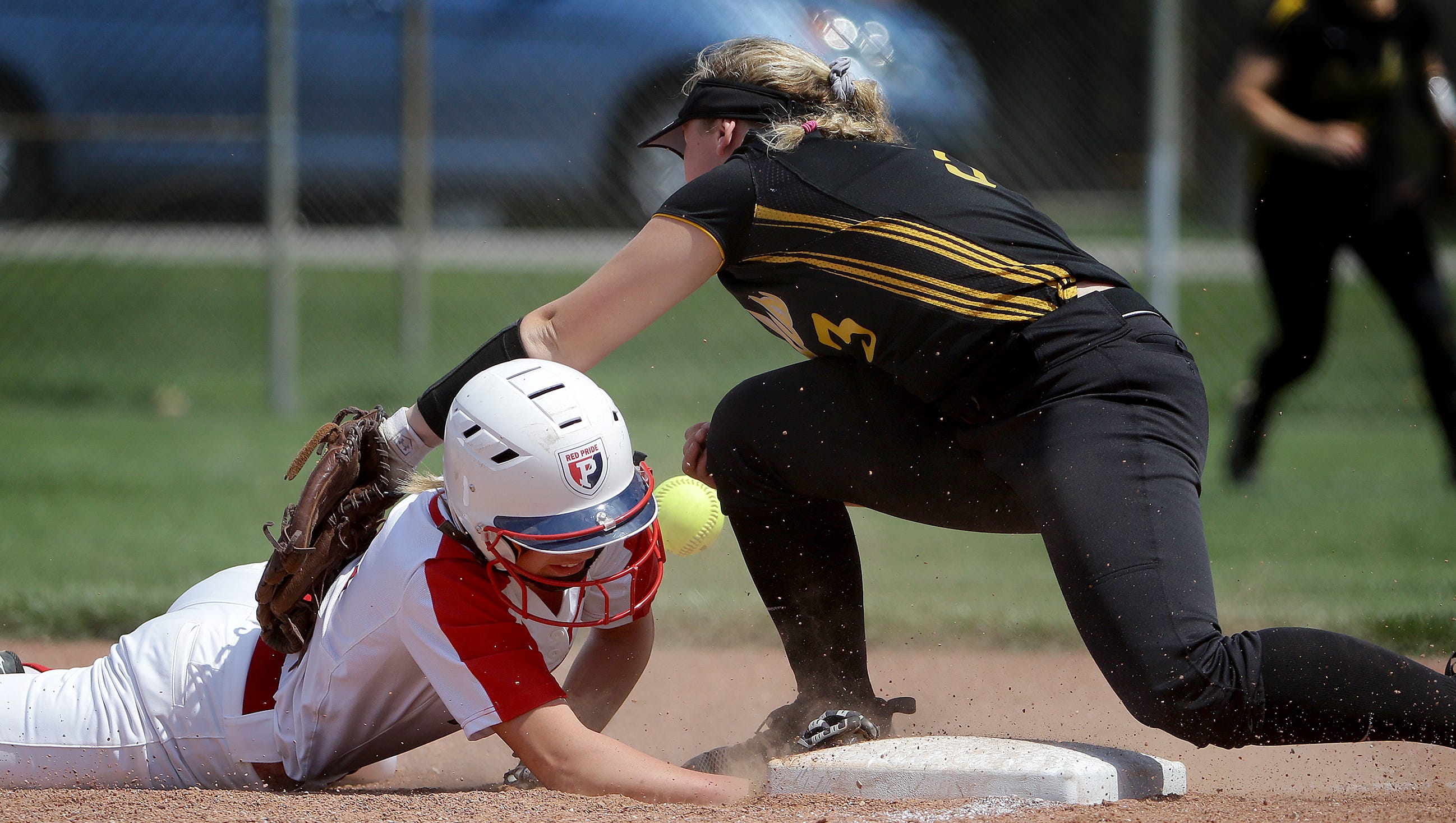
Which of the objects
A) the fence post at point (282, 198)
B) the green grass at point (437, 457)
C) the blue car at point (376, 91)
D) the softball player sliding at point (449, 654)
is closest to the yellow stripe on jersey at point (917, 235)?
the softball player sliding at point (449, 654)

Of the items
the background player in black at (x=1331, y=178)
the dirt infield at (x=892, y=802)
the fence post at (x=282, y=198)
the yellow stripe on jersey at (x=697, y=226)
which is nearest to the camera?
the dirt infield at (x=892, y=802)

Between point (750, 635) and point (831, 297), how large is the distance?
2.01 m

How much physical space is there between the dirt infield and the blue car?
448 cm

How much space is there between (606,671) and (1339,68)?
4989 mm

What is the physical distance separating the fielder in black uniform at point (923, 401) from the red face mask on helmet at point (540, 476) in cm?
23

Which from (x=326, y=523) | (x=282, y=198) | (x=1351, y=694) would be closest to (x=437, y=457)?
(x=282, y=198)

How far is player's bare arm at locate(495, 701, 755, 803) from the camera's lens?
243cm

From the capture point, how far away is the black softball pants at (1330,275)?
18.6 ft

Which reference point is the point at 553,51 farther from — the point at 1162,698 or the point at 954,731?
the point at 1162,698

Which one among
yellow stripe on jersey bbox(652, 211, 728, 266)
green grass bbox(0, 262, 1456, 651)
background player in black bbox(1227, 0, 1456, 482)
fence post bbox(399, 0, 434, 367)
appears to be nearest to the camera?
yellow stripe on jersey bbox(652, 211, 728, 266)

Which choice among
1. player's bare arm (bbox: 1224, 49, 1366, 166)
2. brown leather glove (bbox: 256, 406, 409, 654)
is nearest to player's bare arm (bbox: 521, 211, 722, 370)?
brown leather glove (bbox: 256, 406, 409, 654)

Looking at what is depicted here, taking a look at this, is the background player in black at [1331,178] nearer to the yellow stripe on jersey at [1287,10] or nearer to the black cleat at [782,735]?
the yellow stripe on jersey at [1287,10]

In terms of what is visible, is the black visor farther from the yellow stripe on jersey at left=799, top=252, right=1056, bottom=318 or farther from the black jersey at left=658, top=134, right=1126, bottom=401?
the yellow stripe on jersey at left=799, top=252, right=1056, bottom=318

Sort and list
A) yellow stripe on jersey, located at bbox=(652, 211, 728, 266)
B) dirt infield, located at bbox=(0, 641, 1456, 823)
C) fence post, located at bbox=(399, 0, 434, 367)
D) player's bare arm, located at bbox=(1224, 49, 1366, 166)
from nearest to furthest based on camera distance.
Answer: dirt infield, located at bbox=(0, 641, 1456, 823), yellow stripe on jersey, located at bbox=(652, 211, 728, 266), player's bare arm, located at bbox=(1224, 49, 1366, 166), fence post, located at bbox=(399, 0, 434, 367)
